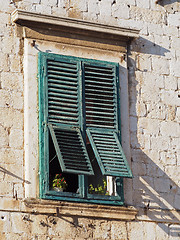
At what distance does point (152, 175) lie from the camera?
1169cm

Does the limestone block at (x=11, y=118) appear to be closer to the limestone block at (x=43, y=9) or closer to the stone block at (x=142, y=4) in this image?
the limestone block at (x=43, y=9)

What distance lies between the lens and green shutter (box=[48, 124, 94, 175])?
1070 centimetres

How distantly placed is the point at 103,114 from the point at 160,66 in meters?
1.33

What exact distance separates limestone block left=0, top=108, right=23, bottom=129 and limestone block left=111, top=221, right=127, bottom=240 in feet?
5.80

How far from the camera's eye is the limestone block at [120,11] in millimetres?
12227

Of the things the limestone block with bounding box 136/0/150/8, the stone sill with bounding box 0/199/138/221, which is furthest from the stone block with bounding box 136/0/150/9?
the stone sill with bounding box 0/199/138/221

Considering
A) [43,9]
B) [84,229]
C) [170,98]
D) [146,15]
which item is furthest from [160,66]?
[84,229]

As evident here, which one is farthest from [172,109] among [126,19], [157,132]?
[126,19]

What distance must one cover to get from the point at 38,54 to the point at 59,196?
1936mm

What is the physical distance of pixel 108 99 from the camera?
38.2 ft

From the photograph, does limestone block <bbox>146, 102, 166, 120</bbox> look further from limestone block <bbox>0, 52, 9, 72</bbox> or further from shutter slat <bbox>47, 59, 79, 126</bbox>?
limestone block <bbox>0, 52, 9, 72</bbox>

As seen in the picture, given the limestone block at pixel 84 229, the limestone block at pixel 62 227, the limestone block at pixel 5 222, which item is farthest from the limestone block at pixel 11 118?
the limestone block at pixel 84 229

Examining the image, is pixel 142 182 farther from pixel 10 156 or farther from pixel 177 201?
pixel 10 156

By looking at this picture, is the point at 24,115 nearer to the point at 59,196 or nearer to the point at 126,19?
the point at 59,196
